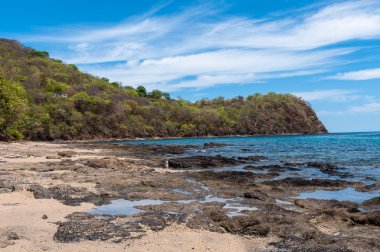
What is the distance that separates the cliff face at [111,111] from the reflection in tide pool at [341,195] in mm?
41861

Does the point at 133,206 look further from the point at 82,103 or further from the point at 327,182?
the point at 82,103

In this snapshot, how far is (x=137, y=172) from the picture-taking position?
66.6 feet

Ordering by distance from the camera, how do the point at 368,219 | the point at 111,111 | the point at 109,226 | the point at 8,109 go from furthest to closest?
1. the point at 111,111
2. the point at 8,109
3. the point at 368,219
4. the point at 109,226

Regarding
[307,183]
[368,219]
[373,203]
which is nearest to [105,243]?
[368,219]

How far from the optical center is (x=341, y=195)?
15.1m

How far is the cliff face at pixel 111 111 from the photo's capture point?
3212 inches

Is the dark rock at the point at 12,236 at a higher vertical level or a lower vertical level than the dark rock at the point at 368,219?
lower

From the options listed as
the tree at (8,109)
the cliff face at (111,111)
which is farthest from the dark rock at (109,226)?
the cliff face at (111,111)

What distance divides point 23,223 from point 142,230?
10.3 ft

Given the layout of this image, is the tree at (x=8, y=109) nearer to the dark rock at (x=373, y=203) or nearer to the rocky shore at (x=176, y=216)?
the rocky shore at (x=176, y=216)

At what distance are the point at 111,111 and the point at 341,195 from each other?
291 ft

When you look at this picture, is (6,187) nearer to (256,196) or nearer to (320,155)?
(256,196)

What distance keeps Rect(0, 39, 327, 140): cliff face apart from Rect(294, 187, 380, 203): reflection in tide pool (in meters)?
41.9

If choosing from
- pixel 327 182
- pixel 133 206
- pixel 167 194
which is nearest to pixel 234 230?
pixel 133 206
